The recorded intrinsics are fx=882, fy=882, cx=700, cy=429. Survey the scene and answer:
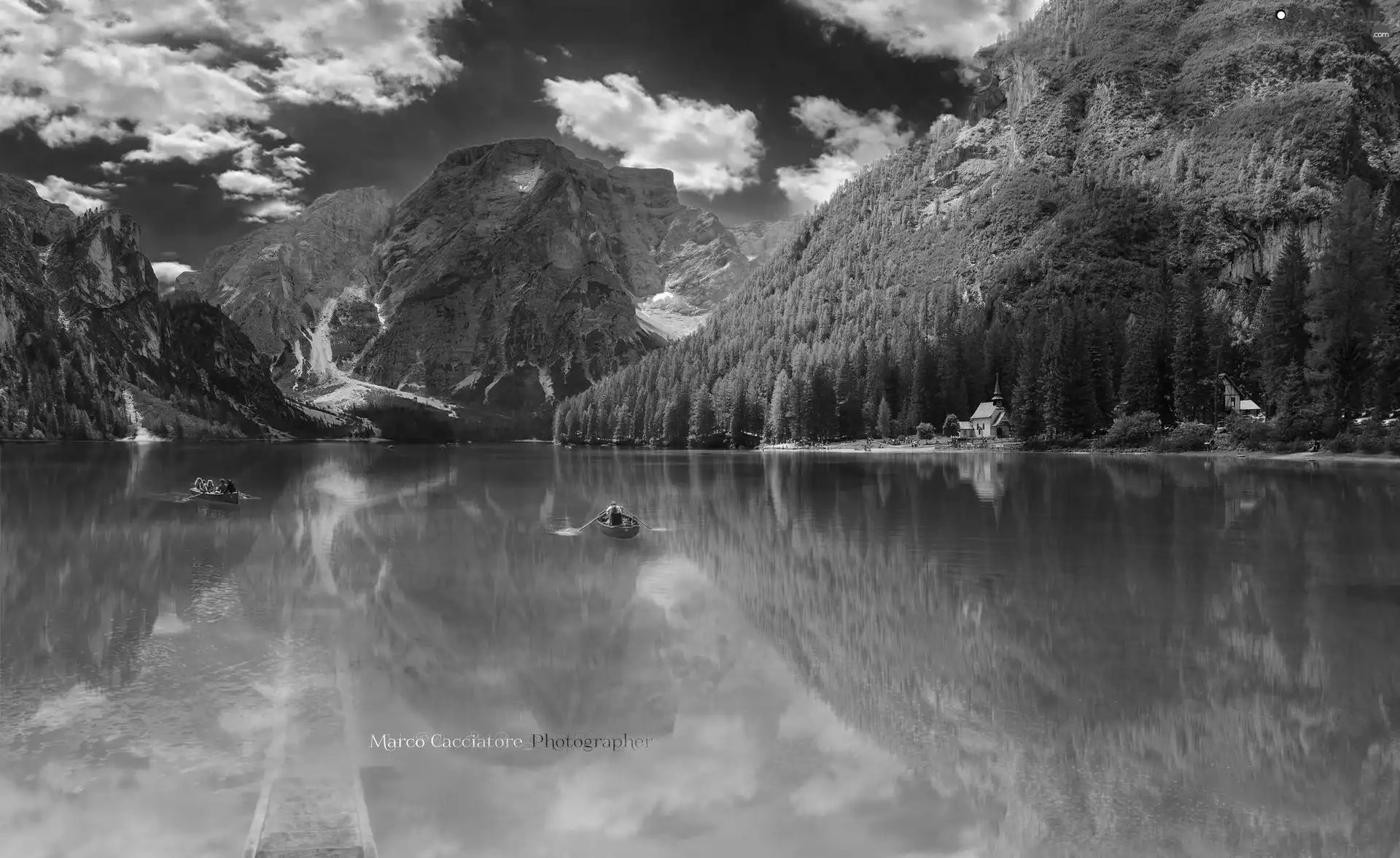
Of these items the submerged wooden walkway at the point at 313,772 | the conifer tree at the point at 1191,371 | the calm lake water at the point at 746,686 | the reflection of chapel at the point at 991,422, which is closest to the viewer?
the submerged wooden walkway at the point at 313,772

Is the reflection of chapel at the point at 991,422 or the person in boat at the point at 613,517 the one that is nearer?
the person in boat at the point at 613,517

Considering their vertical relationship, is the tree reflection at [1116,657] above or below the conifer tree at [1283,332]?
below

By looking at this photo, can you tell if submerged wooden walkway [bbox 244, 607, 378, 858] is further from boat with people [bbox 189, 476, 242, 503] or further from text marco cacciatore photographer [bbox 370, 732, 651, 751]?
boat with people [bbox 189, 476, 242, 503]

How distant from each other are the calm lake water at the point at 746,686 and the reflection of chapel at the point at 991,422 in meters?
99.2

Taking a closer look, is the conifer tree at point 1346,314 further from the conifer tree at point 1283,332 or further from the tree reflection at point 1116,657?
the tree reflection at point 1116,657

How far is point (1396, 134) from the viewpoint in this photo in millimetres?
197125

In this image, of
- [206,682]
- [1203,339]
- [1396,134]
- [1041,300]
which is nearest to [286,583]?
[206,682]

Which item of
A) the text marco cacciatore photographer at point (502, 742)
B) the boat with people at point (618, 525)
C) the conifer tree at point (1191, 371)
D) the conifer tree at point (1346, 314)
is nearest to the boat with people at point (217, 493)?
the boat with people at point (618, 525)

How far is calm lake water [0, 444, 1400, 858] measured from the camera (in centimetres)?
1347

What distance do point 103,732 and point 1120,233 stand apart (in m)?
217

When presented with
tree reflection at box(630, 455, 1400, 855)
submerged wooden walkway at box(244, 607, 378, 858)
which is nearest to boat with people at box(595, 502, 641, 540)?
tree reflection at box(630, 455, 1400, 855)

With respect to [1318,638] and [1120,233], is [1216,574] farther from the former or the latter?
[1120,233]

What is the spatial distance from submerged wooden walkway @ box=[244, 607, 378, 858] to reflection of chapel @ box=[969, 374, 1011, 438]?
13313 cm

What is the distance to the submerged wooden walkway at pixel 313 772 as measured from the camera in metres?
12.2
